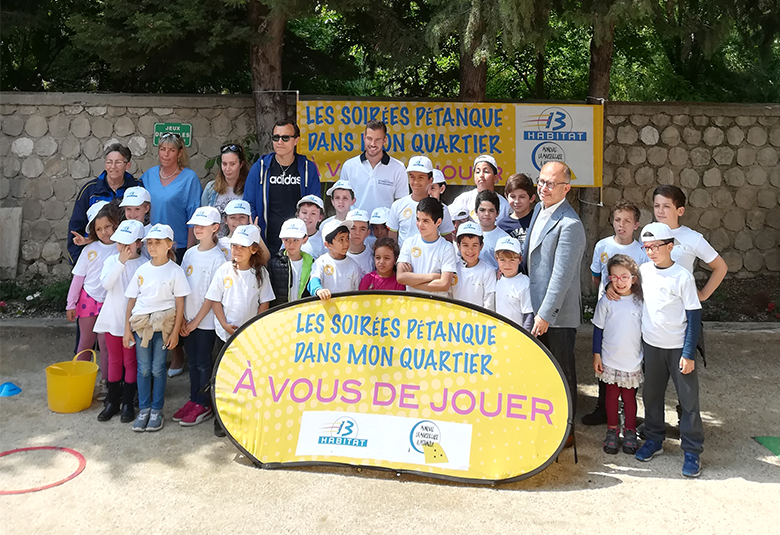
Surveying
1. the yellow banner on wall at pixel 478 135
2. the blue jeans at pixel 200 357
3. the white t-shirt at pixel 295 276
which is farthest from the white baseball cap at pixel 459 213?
the yellow banner on wall at pixel 478 135

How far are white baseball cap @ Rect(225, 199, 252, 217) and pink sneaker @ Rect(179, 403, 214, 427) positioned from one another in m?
1.39

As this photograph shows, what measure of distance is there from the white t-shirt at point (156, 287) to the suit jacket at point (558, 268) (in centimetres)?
235

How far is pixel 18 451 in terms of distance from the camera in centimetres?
446

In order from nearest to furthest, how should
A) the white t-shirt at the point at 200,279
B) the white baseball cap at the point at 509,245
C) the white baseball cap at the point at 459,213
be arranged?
1. the white baseball cap at the point at 509,245
2. the white t-shirt at the point at 200,279
3. the white baseball cap at the point at 459,213

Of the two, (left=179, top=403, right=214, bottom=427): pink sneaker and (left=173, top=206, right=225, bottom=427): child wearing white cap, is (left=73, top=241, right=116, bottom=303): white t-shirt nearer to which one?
(left=173, top=206, right=225, bottom=427): child wearing white cap

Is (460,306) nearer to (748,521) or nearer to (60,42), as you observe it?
(748,521)

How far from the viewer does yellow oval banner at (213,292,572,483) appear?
4.07 m

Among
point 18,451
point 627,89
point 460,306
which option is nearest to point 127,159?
point 18,451

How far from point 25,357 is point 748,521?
226 inches

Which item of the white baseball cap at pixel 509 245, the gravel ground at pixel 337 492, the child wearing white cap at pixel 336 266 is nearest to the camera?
the gravel ground at pixel 337 492

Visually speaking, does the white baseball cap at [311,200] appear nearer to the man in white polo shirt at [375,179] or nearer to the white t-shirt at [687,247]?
the man in white polo shirt at [375,179]

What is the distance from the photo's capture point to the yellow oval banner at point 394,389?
407 cm

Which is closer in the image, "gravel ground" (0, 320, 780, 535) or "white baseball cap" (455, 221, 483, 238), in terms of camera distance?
"gravel ground" (0, 320, 780, 535)

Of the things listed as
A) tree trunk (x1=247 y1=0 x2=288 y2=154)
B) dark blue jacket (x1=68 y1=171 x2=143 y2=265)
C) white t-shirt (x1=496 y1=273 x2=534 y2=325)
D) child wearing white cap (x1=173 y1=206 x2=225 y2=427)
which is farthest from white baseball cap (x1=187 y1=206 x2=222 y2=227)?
tree trunk (x1=247 y1=0 x2=288 y2=154)
